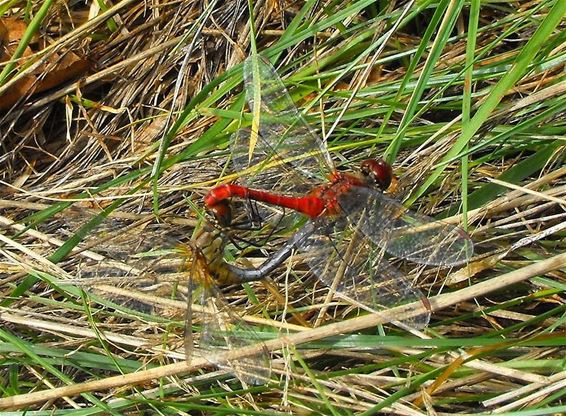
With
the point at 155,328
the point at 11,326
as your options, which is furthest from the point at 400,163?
the point at 11,326

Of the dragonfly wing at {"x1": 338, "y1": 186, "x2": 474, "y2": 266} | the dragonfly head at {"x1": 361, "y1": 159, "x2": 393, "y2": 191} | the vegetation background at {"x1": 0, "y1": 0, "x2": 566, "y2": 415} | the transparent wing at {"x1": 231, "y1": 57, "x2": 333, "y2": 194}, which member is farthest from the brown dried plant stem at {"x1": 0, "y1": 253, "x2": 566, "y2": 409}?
the transparent wing at {"x1": 231, "y1": 57, "x2": 333, "y2": 194}

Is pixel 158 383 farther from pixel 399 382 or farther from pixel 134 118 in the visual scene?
pixel 134 118

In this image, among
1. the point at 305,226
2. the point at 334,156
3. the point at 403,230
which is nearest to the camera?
the point at 403,230

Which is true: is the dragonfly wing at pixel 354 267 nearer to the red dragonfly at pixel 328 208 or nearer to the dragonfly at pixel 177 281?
the red dragonfly at pixel 328 208

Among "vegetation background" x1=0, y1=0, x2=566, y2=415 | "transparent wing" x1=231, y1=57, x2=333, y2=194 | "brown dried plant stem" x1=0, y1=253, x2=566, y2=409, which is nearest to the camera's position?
"brown dried plant stem" x1=0, y1=253, x2=566, y2=409

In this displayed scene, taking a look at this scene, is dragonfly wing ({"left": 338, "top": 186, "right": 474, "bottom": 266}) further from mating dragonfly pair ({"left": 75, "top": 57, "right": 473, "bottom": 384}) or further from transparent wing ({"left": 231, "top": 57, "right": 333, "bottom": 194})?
transparent wing ({"left": 231, "top": 57, "right": 333, "bottom": 194})

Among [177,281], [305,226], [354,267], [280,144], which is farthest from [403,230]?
[177,281]

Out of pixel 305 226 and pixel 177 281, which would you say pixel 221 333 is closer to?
pixel 177 281
